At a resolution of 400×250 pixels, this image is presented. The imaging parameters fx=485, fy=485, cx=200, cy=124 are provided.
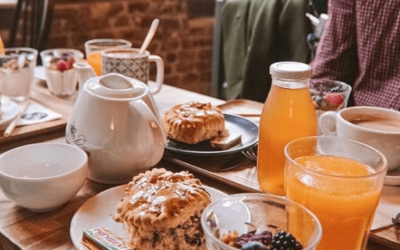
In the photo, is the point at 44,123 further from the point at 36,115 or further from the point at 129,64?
the point at 129,64

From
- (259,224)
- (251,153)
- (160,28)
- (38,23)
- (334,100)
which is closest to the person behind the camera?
(259,224)

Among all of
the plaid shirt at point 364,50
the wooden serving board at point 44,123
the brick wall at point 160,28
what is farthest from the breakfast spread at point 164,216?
the brick wall at point 160,28

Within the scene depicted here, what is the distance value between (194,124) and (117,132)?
235mm

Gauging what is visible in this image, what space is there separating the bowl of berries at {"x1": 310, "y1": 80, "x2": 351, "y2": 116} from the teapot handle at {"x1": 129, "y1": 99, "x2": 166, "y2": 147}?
488 millimetres

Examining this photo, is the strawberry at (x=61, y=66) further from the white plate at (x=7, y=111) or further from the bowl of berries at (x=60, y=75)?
the white plate at (x=7, y=111)

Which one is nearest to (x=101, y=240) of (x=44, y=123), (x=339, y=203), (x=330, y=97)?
(x=339, y=203)

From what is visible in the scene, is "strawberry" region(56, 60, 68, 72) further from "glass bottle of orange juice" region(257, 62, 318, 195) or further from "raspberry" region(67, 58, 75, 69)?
"glass bottle of orange juice" region(257, 62, 318, 195)

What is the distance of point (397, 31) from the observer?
6.71ft

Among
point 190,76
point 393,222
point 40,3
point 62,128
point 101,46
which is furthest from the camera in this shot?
point 190,76

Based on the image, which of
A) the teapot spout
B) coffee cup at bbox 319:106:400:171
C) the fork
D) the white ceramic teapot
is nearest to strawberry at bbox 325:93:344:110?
coffee cup at bbox 319:106:400:171

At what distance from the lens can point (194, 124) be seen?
3.96ft

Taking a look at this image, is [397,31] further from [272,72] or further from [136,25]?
[136,25]

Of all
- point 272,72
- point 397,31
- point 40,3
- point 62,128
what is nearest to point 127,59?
point 62,128

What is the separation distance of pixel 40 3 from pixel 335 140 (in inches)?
85.2
